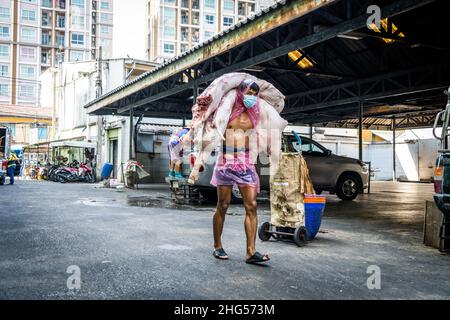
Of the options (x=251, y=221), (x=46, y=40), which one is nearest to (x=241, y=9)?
(x=46, y=40)

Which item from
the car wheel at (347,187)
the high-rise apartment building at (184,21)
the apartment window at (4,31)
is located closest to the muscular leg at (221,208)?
the car wheel at (347,187)

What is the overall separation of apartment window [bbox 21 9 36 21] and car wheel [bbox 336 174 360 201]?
81.7m

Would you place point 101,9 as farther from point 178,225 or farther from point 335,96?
point 178,225

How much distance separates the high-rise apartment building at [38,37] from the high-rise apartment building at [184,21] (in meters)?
12.0

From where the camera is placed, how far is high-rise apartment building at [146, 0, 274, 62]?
7831 centimetres

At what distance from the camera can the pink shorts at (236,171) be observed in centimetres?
483

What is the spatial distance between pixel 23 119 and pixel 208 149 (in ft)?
191

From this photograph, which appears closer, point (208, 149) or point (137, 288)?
point (137, 288)

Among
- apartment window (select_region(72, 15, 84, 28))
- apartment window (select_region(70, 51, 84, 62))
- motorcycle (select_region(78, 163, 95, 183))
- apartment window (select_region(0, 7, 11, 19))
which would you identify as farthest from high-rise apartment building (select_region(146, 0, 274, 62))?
motorcycle (select_region(78, 163, 95, 183))

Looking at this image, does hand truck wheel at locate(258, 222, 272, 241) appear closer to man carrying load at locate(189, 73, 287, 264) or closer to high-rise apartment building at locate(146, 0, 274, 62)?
man carrying load at locate(189, 73, 287, 264)

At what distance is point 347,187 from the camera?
13.8 metres

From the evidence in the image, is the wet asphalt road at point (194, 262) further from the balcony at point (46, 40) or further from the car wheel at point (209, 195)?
the balcony at point (46, 40)

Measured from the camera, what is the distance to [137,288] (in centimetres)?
367
